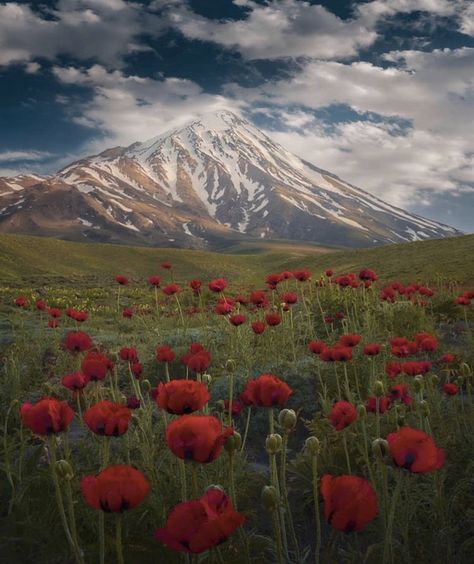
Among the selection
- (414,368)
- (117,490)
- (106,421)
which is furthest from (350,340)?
(117,490)

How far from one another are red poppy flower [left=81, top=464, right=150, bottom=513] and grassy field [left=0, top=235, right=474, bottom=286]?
21.5 meters

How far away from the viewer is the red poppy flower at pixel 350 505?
1.47m

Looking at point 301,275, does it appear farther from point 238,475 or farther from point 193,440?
point 193,440

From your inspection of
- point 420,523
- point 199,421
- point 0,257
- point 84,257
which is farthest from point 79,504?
point 84,257

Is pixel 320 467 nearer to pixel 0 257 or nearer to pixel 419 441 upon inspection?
pixel 419 441

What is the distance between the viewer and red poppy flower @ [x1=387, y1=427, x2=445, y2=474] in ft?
5.60

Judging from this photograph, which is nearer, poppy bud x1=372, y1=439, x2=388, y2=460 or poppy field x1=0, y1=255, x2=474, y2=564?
poppy field x1=0, y1=255, x2=474, y2=564

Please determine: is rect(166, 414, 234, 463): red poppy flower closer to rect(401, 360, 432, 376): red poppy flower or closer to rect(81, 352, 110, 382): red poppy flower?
rect(81, 352, 110, 382): red poppy flower

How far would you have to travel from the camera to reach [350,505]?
58.0 inches

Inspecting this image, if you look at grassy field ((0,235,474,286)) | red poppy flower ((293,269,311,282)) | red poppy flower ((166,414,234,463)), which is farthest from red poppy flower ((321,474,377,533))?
grassy field ((0,235,474,286))

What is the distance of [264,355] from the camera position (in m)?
7.02

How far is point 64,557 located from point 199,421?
114 centimetres

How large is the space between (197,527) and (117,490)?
0.28 m

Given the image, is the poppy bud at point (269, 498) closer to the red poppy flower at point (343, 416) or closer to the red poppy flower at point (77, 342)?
the red poppy flower at point (343, 416)
